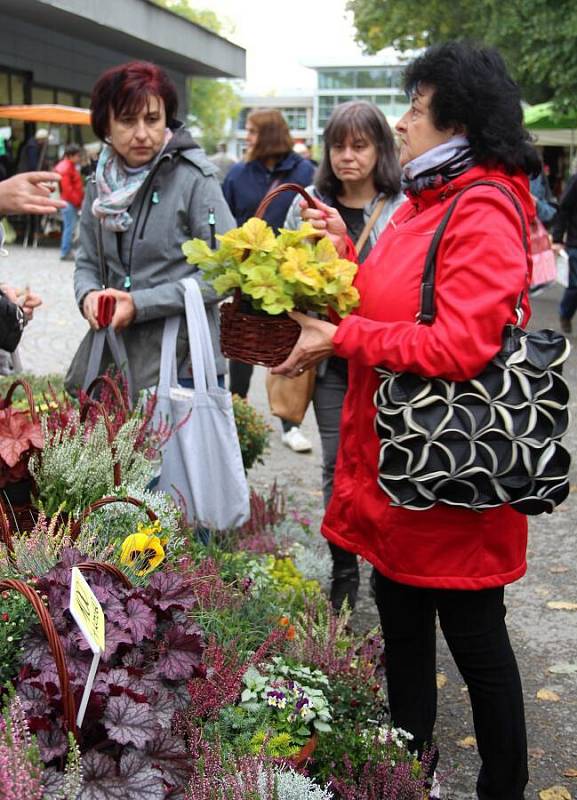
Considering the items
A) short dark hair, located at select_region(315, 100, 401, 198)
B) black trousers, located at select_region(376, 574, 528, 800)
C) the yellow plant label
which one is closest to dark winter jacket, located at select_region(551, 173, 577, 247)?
short dark hair, located at select_region(315, 100, 401, 198)

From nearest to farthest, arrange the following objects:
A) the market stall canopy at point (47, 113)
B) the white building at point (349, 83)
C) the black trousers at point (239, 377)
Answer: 1. the black trousers at point (239, 377)
2. the market stall canopy at point (47, 113)
3. the white building at point (349, 83)

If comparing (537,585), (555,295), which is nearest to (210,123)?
(555,295)

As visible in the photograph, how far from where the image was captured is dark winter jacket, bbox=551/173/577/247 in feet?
35.3

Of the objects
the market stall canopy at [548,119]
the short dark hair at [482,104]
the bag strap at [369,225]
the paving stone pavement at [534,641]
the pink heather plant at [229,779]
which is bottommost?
the paving stone pavement at [534,641]

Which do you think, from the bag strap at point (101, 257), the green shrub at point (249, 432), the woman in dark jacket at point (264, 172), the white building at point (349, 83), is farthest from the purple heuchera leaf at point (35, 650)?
the white building at point (349, 83)

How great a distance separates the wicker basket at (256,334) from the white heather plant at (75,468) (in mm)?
477

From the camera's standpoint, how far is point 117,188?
381cm

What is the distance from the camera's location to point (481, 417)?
7.52 ft

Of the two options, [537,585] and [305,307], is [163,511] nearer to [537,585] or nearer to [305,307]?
[305,307]

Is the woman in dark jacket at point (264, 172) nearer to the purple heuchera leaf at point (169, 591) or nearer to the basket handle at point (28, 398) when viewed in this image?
the basket handle at point (28, 398)

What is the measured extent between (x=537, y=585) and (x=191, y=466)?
6.37ft

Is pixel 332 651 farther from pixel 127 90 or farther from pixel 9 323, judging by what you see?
pixel 127 90

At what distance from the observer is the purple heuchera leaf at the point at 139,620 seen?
214 centimetres

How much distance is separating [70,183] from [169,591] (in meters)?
17.8
